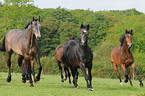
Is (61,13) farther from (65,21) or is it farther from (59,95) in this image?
(59,95)

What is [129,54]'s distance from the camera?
17.7 m

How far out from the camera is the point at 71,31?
3487 inches

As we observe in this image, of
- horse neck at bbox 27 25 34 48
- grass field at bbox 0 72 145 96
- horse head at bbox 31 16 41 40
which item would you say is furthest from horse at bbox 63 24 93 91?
horse neck at bbox 27 25 34 48

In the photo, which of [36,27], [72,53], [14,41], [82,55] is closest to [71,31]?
[14,41]

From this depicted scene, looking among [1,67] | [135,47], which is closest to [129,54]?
[1,67]

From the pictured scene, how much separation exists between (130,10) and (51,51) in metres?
43.8

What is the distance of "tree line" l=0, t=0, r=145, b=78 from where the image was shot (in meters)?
52.3

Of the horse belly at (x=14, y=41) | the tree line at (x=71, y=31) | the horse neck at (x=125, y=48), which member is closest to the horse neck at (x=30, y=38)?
the horse belly at (x=14, y=41)

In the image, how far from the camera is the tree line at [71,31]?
5234cm

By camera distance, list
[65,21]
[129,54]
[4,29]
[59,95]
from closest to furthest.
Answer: [59,95], [129,54], [4,29], [65,21]

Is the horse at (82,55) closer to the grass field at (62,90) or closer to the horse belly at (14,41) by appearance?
the grass field at (62,90)

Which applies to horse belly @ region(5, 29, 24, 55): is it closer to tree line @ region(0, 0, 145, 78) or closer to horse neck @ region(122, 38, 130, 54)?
horse neck @ region(122, 38, 130, 54)

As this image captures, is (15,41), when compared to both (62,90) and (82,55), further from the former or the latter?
(62,90)

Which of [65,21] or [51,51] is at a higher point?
[65,21]
